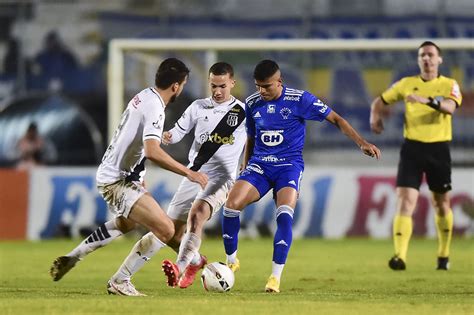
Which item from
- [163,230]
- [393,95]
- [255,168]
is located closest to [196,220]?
[255,168]

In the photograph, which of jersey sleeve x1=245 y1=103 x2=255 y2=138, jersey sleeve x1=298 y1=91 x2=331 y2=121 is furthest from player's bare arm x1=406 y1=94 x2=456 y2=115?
jersey sleeve x1=245 y1=103 x2=255 y2=138

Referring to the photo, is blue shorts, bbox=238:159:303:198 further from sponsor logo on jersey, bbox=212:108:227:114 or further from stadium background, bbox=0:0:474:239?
stadium background, bbox=0:0:474:239

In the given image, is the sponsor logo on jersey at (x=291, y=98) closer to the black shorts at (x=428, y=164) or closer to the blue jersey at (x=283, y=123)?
the blue jersey at (x=283, y=123)

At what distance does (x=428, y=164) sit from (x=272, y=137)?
303 cm

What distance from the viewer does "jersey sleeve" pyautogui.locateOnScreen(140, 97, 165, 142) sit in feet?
28.8

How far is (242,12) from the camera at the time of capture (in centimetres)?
2378

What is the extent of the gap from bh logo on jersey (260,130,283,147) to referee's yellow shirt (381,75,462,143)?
275 cm

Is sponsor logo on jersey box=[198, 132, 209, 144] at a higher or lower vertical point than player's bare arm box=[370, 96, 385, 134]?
lower

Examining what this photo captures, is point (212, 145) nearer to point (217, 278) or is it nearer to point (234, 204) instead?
point (234, 204)

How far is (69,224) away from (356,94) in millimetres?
→ 6004

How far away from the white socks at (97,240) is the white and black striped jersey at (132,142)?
60 cm

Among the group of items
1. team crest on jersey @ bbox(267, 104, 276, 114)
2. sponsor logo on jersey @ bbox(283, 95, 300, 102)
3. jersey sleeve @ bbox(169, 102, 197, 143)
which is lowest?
jersey sleeve @ bbox(169, 102, 197, 143)

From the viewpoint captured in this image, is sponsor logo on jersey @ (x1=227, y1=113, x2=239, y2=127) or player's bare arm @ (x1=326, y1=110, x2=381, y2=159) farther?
sponsor logo on jersey @ (x1=227, y1=113, x2=239, y2=127)

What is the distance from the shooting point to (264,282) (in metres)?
10.6
